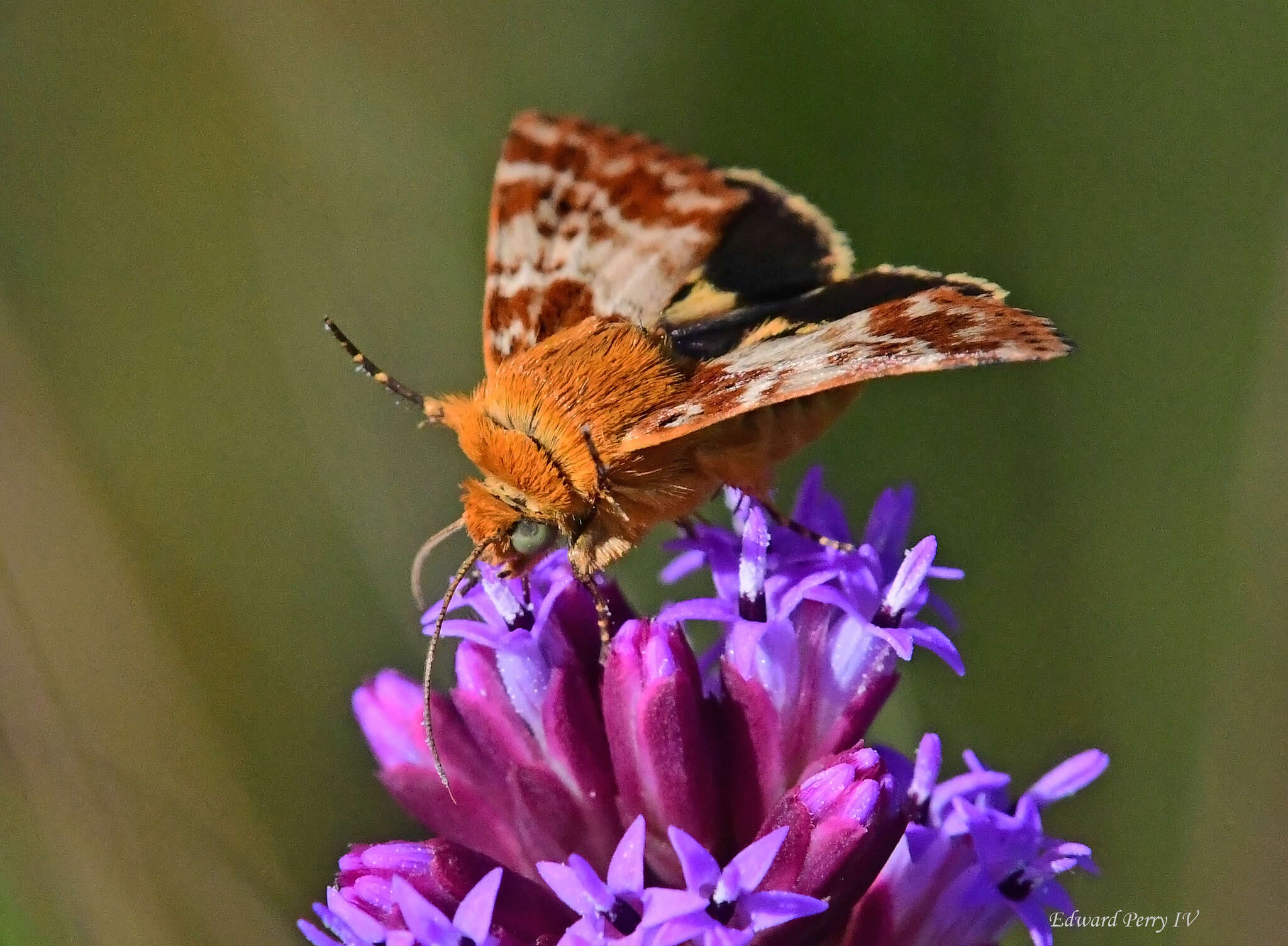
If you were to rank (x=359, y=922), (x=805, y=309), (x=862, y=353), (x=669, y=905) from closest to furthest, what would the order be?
(x=669, y=905) → (x=359, y=922) → (x=862, y=353) → (x=805, y=309)

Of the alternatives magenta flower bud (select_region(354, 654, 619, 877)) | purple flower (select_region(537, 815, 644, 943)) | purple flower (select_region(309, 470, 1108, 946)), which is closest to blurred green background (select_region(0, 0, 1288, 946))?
magenta flower bud (select_region(354, 654, 619, 877))

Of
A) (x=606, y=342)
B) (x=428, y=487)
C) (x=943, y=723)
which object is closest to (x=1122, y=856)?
(x=943, y=723)

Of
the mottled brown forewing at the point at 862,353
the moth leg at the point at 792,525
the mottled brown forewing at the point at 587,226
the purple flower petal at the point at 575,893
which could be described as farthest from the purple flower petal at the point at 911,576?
the mottled brown forewing at the point at 587,226

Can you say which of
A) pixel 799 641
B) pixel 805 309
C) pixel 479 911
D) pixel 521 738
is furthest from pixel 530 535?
pixel 805 309

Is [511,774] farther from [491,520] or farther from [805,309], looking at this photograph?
[805,309]

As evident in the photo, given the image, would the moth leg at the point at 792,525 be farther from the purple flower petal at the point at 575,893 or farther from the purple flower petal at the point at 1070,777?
the purple flower petal at the point at 575,893
